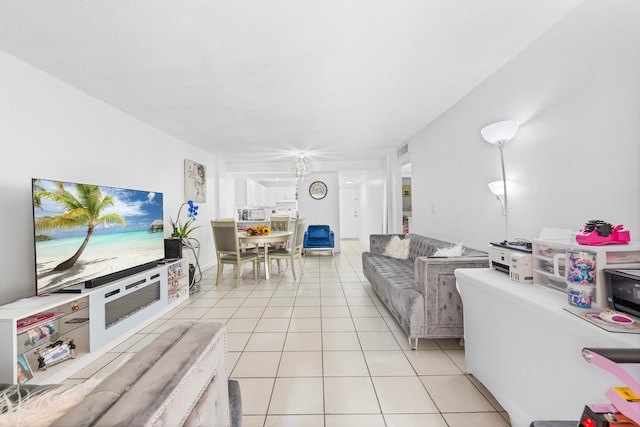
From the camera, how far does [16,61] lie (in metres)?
2.10

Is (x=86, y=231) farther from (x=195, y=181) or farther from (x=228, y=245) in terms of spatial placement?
(x=195, y=181)

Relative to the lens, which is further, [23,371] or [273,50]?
[273,50]

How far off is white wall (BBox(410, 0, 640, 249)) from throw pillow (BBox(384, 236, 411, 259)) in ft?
3.64

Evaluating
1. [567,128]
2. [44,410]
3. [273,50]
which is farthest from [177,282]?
[567,128]

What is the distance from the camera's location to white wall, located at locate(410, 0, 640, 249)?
1.42 metres

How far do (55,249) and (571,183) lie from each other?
3619mm

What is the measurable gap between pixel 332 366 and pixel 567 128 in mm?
2281

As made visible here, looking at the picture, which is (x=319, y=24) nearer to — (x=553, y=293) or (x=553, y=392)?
(x=553, y=293)

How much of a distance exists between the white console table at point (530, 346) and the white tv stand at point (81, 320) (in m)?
2.76

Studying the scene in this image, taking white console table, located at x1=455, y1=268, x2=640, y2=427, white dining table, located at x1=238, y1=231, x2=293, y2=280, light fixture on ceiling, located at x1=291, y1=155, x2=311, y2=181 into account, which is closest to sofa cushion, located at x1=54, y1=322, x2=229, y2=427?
white console table, located at x1=455, y1=268, x2=640, y2=427

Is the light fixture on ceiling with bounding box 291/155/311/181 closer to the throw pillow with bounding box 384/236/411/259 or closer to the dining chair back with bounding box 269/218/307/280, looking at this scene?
the dining chair back with bounding box 269/218/307/280

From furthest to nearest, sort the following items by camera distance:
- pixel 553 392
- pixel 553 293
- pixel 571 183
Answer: pixel 571 183
pixel 553 293
pixel 553 392

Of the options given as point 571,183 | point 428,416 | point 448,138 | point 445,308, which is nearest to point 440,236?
point 448,138

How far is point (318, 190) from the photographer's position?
289 inches
